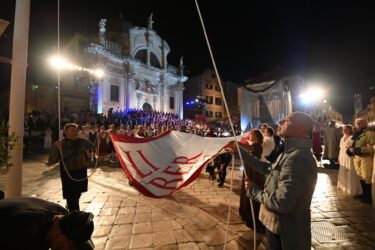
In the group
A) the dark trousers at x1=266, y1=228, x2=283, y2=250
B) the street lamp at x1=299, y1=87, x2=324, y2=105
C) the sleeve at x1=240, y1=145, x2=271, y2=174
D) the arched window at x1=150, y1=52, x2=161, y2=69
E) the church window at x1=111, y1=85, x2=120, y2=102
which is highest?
the arched window at x1=150, y1=52, x2=161, y2=69

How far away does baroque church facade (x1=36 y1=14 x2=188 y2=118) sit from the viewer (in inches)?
1017

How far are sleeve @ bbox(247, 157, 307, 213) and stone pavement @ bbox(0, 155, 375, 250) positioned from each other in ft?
7.04

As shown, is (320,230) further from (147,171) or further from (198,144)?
(147,171)

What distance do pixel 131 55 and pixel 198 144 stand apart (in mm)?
32211

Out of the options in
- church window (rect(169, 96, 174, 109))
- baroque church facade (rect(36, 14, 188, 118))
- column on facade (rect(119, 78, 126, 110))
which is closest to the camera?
baroque church facade (rect(36, 14, 188, 118))

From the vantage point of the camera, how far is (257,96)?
19000mm

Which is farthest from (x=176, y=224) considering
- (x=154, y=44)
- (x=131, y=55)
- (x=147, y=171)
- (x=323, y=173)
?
(x=154, y=44)

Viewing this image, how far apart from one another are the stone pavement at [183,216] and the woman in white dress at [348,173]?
0.30 meters

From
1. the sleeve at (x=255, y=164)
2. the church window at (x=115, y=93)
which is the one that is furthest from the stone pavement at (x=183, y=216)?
the church window at (x=115, y=93)

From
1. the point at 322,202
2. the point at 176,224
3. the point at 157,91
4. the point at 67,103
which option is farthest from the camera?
the point at 157,91

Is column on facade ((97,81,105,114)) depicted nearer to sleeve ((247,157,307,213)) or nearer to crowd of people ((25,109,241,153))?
crowd of people ((25,109,241,153))

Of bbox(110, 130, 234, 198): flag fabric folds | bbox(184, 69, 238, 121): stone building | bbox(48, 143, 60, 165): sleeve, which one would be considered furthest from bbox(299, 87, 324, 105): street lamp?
bbox(184, 69, 238, 121): stone building

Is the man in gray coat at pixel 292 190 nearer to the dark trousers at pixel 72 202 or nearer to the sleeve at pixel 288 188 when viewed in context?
the sleeve at pixel 288 188

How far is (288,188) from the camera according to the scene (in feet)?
6.22
